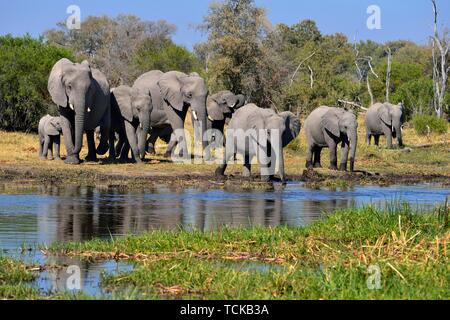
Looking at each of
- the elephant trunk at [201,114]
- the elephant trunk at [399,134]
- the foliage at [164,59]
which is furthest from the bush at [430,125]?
the foliage at [164,59]

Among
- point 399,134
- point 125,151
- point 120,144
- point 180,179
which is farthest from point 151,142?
point 399,134

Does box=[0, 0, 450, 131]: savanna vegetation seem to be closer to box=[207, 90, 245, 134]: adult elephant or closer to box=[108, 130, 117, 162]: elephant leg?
box=[207, 90, 245, 134]: adult elephant

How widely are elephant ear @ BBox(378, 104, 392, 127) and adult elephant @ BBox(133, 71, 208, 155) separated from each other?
9925 mm

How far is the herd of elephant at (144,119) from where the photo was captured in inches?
975

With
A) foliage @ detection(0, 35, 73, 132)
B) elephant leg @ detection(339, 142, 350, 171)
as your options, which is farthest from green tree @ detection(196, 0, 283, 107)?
elephant leg @ detection(339, 142, 350, 171)

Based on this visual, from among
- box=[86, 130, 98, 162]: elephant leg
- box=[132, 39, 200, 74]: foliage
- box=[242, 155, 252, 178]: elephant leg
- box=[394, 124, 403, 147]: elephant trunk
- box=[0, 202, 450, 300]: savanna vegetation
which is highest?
box=[132, 39, 200, 74]: foliage

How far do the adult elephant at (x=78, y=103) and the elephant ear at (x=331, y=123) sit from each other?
548 centimetres

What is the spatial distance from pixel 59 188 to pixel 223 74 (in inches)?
852

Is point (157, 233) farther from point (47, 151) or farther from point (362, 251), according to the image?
point (47, 151)

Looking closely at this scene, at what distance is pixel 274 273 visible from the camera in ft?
32.4

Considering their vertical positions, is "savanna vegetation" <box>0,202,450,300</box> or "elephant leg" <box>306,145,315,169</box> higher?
"elephant leg" <box>306,145,315,169</box>

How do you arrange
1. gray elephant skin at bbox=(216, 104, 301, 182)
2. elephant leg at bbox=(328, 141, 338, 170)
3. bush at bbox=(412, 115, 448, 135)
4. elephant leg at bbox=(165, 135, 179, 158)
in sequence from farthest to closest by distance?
bush at bbox=(412, 115, 448, 135) → elephant leg at bbox=(165, 135, 179, 158) → elephant leg at bbox=(328, 141, 338, 170) → gray elephant skin at bbox=(216, 104, 301, 182)

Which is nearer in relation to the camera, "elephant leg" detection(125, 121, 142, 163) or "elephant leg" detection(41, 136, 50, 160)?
"elephant leg" detection(41, 136, 50, 160)

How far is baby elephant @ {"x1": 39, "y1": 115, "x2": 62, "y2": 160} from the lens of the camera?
26.5 metres
